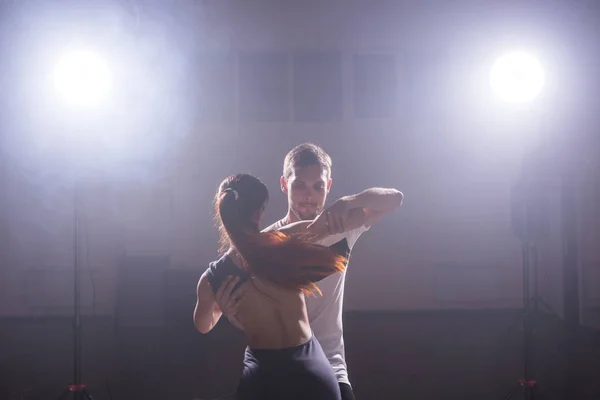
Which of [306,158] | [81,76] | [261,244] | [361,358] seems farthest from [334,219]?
[361,358]

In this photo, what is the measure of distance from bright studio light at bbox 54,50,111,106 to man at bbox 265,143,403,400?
2.34 m

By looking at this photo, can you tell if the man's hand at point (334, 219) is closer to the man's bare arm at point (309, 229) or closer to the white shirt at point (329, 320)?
the man's bare arm at point (309, 229)

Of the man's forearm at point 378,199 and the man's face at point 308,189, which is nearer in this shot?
the man's forearm at point 378,199

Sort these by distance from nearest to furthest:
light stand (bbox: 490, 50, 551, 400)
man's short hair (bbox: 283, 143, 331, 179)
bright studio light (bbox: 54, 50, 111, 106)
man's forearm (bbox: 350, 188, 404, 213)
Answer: man's forearm (bbox: 350, 188, 404, 213) < man's short hair (bbox: 283, 143, 331, 179) < light stand (bbox: 490, 50, 551, 400) < bright studio light (bbox: 54, 50, 111, 106)

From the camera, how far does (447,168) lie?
6309mm

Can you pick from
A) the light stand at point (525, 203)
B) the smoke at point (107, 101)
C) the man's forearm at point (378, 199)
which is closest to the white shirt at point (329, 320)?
the man's forearm at point (378, 199)

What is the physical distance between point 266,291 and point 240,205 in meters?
0.20

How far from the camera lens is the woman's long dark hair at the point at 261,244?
51.2 inches

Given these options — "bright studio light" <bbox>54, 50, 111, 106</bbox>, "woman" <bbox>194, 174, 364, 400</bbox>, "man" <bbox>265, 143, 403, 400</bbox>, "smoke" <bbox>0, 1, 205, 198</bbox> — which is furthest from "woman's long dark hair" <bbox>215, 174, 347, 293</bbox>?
"smoke" <bbox>0, 1, 205, 198</bbox>

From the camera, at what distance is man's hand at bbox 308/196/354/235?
145 centimetres

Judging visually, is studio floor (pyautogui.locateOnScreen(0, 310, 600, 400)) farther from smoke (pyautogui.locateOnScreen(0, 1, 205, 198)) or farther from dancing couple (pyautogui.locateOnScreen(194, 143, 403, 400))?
dancing couple (pyautogui.locateOnScreen(194, 143, 403, 400))

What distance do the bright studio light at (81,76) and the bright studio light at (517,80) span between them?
9.04ft

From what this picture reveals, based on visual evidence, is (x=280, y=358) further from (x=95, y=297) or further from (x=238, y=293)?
(x=95, y=297)

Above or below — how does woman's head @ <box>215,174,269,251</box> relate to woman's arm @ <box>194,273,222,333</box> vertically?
above
